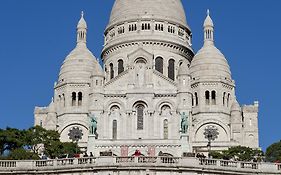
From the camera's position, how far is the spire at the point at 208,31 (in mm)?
138500

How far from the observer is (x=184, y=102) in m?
120

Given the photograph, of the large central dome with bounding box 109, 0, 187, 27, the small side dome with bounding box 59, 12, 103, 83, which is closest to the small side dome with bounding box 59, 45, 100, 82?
the small side dome with bounding box 59, 12, 103, 83

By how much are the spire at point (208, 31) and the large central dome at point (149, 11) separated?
3.89 metres

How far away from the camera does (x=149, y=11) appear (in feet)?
458

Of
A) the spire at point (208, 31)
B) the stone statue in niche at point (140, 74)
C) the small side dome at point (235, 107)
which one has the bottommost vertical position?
the small side dome at point (235, 107)

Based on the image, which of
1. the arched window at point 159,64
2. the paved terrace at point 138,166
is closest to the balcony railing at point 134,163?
the paved terrace at point 138,166

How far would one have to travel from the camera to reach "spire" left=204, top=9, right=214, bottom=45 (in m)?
138

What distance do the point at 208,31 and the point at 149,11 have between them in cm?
1092

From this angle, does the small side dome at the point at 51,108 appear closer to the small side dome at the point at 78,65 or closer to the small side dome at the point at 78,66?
the small side dome at the point at 78,65

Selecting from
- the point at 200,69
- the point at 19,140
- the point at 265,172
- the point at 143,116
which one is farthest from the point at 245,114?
the point at 265,172

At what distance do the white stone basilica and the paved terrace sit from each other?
49433 mm

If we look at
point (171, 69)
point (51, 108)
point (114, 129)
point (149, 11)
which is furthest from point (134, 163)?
point (149, 11)

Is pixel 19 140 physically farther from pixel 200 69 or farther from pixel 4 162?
pixel 200 69

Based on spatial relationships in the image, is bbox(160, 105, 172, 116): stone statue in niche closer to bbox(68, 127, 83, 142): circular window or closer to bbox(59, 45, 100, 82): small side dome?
bbox(68, 127, 83, 142): circular window
